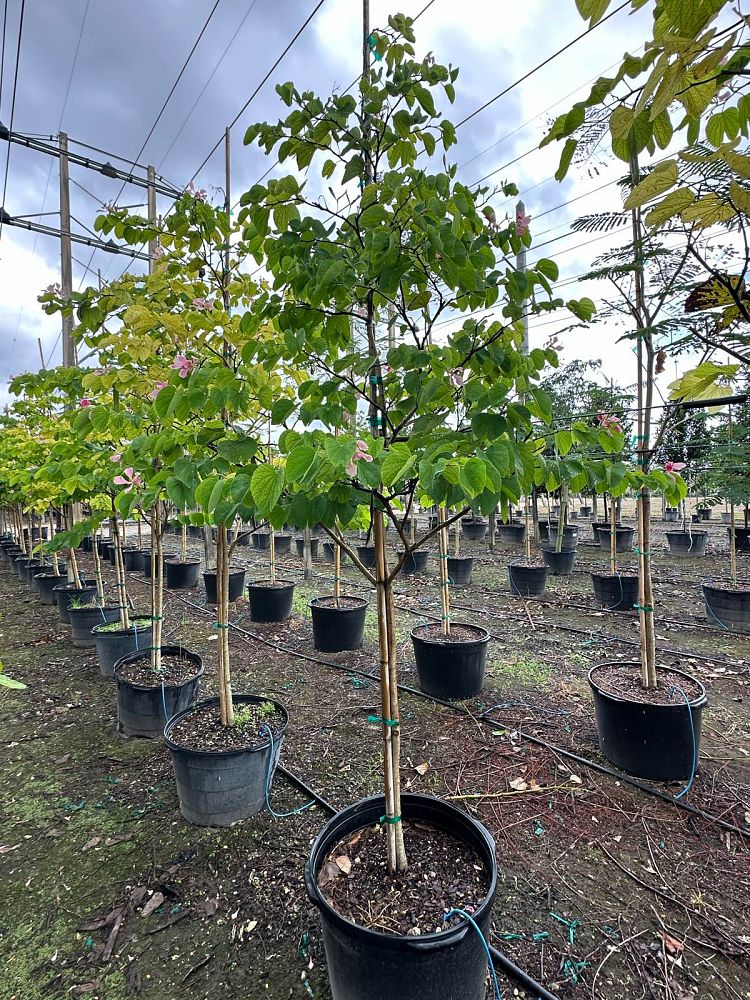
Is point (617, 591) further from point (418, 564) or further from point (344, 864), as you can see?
point (344, 864)

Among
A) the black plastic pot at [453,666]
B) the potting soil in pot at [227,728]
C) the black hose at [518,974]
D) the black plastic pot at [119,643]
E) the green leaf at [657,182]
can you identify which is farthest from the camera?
the black plastic pot at [119,643]

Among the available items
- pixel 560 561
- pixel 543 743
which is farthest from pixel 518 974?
pixel 560 561

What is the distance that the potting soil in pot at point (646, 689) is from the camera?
2.57m

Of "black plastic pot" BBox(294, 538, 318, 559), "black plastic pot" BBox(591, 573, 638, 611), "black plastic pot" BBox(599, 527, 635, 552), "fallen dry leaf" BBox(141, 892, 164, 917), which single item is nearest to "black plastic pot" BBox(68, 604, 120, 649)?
"fallen dry leaf" BBox(141, 892, 164, 917)

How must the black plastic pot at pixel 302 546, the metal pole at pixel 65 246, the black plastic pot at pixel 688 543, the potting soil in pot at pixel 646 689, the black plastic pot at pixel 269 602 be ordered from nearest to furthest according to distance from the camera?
the potting soil in pot at pixel 646 689, the black plastic pot at pixel 269 602, the metal pole at pixel 65 246, the black plastic pot at pixel 688 543, the black plastic pot at pixel 302 546

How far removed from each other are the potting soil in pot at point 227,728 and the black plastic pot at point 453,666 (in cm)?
126

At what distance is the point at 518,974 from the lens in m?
1.55

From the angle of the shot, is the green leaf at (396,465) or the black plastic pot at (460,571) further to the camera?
the black plastic pot at (460,571)

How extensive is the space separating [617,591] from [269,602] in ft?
12.9

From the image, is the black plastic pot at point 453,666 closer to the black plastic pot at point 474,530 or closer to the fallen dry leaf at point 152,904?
the fallen dry leaf at point 152,904

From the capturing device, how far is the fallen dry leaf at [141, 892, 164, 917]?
1.87m

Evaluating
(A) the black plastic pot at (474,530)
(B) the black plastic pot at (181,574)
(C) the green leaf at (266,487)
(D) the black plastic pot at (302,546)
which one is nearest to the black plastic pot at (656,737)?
(C) the green leaf at (266,487)

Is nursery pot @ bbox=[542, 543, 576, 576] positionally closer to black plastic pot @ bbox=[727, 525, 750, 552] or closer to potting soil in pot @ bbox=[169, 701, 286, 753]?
black plastic pot @ bbox=[727, 525, 750, 552]

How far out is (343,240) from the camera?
1.45 meters
